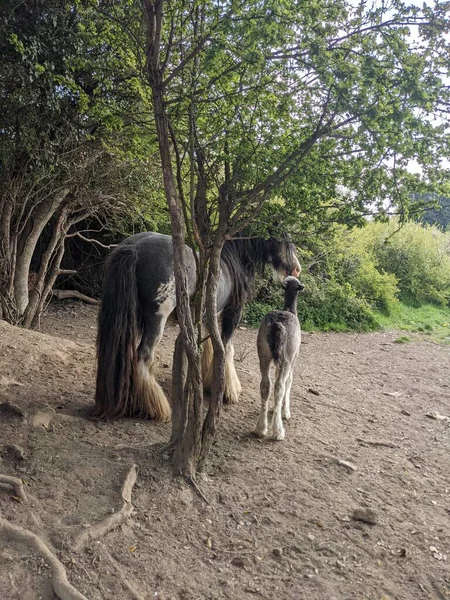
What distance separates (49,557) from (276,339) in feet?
8.82

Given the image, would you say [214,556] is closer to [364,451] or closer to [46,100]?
[364,451]

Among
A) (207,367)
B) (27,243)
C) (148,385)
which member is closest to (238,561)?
(148,385)

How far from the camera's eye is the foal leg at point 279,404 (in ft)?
14.3

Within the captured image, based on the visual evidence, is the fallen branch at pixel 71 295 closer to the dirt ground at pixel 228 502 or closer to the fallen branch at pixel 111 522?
the dirt ground at pixel 228 502

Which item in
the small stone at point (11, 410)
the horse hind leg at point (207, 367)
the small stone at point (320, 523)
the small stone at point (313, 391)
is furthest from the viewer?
the small stone at point (313, 391)

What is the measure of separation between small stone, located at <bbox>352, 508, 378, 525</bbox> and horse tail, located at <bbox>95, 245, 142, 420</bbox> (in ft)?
7.06

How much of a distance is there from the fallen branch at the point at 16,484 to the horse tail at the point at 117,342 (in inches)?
53.5

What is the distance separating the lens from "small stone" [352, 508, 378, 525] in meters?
3.28

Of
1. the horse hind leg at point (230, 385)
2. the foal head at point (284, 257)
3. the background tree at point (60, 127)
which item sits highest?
the background tree at point (60, 127)

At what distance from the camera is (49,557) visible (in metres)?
2.36

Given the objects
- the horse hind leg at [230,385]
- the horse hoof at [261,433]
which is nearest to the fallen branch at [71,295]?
the horse hind leg at [230,385]

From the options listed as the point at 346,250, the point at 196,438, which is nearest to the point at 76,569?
the point at 196,438

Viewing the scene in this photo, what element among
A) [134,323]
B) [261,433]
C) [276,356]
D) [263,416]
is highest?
[134,323]

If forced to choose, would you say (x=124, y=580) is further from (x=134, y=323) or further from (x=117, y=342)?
(x=134, y=323)
